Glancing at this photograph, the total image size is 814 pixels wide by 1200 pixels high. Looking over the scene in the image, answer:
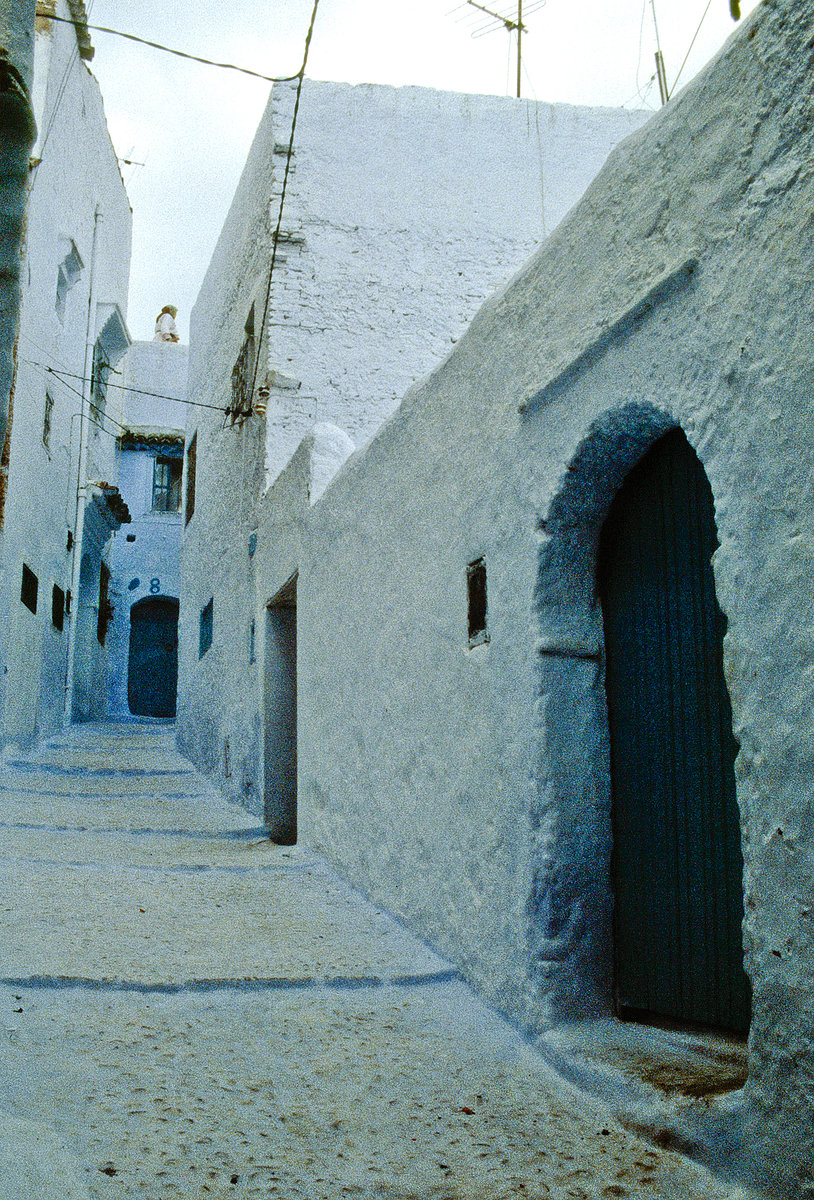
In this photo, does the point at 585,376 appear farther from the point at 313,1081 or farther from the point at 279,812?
the point at 279,812

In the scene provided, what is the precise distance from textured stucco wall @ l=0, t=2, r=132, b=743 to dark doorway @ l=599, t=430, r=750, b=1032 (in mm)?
6264

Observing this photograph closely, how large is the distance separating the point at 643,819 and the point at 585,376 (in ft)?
4.18

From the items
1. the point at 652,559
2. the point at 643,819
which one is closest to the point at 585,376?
the point at 652,559

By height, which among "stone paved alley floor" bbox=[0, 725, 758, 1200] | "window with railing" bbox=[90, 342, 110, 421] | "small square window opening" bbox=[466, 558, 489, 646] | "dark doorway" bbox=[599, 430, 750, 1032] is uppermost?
"window with railing" bbox=[90, 342, 110, 421]

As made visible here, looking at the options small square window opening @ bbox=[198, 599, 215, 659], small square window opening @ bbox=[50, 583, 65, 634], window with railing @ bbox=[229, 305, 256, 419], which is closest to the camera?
window with railing @ bbox=[229, 305, 256, 419]

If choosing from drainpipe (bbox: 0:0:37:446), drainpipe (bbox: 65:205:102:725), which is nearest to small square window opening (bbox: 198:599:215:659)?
drainpipe (bbox: 65:205:102:725)

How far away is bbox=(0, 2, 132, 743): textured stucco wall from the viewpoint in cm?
920

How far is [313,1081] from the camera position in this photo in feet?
8.36

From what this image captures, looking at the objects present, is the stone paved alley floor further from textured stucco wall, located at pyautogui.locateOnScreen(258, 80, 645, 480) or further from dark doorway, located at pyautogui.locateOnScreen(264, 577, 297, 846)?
textured stucco wall, located at pyautogui.locateOnScreen(258, 80, 645, 480)

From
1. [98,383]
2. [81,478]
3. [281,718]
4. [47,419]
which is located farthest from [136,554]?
[281,718]

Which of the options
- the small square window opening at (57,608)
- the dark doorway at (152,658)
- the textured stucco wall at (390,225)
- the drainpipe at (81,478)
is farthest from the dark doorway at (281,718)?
the dark doorway at (152,658)

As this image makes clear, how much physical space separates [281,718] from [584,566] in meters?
4.67

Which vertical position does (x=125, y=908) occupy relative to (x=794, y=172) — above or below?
below

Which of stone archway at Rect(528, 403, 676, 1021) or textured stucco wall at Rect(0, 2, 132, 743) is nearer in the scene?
stone archway at Rect(528, 403, 676, 1021)
